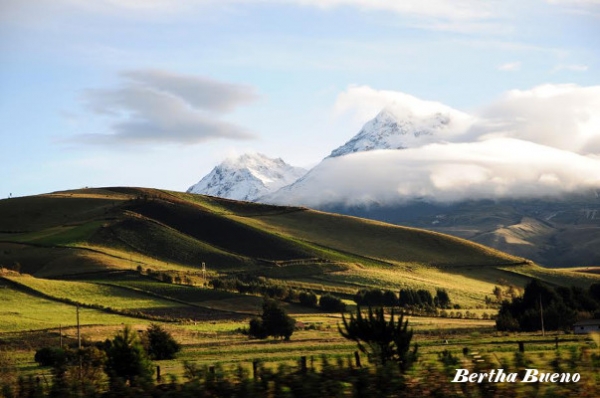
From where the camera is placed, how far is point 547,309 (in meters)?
112

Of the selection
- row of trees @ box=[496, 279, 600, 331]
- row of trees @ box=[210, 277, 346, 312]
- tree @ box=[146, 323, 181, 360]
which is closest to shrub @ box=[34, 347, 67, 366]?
tree @ box=[146, 323, 181, 360]

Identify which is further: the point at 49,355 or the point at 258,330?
the point at 258,330

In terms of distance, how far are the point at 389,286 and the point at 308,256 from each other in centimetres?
3120

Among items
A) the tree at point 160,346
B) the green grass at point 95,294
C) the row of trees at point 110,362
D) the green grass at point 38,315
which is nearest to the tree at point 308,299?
the green grass at point 95,294

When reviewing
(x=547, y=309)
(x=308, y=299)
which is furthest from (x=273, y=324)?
(x=308, y=299)

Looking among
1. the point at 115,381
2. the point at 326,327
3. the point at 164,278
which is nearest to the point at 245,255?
the point at 164,278

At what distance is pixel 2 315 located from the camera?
4813 inches

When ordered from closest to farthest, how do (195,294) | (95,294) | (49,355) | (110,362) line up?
(110,362)
(49,355)
(95,294)
(195,294)

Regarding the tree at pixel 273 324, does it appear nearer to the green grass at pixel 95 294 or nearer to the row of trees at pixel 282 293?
the row of trees at pixel 282 293

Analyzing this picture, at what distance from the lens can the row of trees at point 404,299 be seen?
5891 inches

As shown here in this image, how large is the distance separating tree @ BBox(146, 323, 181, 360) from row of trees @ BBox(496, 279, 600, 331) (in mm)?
41946
